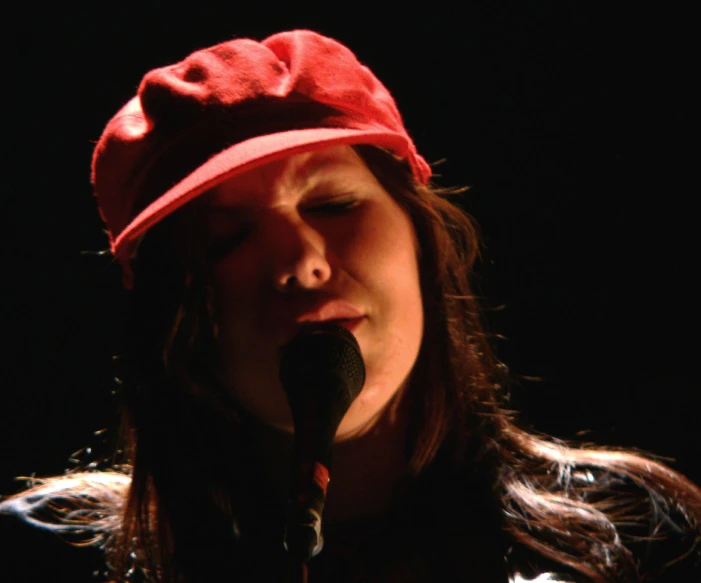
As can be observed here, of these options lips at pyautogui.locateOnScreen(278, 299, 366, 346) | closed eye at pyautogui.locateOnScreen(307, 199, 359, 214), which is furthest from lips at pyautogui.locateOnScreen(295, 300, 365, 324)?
closed eye at pyautogui.locateOnScreen(307, 199, 359, 214)

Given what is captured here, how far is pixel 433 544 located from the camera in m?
1.04

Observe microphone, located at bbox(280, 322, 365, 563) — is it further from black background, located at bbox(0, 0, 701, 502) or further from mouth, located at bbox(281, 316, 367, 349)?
black background, located at bbox(0, 0, 701, 502)

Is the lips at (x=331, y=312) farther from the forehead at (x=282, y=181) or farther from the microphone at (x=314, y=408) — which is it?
the forehead at (x=282, y=181)

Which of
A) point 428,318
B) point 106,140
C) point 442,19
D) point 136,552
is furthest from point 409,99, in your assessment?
point 136,552

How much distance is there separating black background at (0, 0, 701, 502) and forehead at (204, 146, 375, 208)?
1.67ft

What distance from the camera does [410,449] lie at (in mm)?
1128

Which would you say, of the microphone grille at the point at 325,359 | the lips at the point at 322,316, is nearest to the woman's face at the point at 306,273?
the lips at the point at 322,316

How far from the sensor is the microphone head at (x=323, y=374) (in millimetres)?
731

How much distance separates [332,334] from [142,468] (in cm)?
58

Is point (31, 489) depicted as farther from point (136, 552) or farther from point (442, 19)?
point (442, 19)

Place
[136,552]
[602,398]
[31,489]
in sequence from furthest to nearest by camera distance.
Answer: [602,398]
[31,489]
[136,552]

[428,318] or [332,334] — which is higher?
[332,334]

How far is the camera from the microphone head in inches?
28.8

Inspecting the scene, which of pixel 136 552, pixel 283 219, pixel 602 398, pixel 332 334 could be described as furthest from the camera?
pixel 602 398
